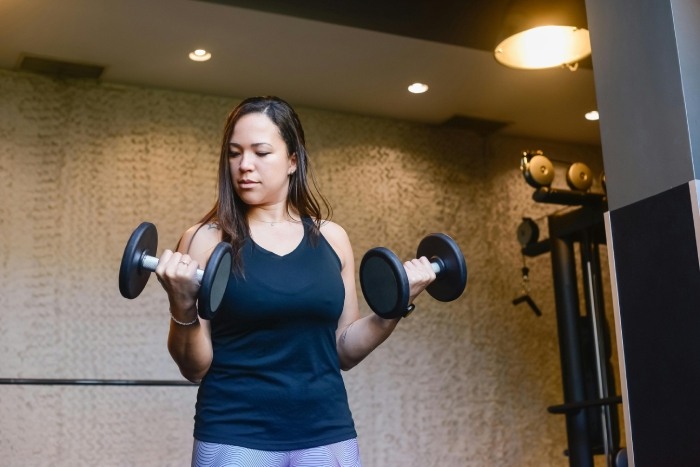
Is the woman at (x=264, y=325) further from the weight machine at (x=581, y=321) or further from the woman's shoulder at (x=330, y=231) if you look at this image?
the weight machine at (x=581, y=321)

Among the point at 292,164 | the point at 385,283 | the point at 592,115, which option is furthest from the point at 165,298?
the point at 385,283

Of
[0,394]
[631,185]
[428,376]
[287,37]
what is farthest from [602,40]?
[0,394]

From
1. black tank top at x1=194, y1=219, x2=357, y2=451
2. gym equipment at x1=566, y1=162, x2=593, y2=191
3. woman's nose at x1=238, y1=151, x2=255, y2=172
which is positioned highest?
gym equipment at x1=566, y1=162, x2=593, y2=191

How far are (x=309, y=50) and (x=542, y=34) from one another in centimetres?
117

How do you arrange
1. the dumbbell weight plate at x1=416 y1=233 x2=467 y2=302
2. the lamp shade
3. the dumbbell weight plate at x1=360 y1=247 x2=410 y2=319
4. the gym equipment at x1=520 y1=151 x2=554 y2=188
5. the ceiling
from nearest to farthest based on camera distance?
the dumbbell weight plate at x1=360 y1=247 x2=410 y2=319
the dumbbell weight plate at x1=416 y1=233 x2=467 y2=302
the lamp shade
the ceiling
the gym equipment at x1=520 y1=151 x2=554 y2=188

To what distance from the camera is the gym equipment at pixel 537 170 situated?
14.0 feet

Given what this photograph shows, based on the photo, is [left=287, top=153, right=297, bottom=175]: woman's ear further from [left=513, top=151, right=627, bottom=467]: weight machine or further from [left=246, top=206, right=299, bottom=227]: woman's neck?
[left=513, top=151, right=627, bottom=467]: weight machine

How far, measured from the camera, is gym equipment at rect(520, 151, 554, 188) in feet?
14.0

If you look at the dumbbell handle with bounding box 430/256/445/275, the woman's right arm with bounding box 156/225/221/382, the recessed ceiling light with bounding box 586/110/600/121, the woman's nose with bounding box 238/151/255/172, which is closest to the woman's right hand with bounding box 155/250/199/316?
the woman's right arm with bounding box 156/225/221/382

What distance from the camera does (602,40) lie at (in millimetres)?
2494

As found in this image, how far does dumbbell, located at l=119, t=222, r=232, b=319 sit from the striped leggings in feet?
0.74

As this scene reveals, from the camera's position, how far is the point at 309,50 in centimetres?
423

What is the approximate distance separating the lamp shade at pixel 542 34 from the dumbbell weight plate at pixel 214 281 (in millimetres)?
2423

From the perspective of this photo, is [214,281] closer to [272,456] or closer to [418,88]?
[272,456]
